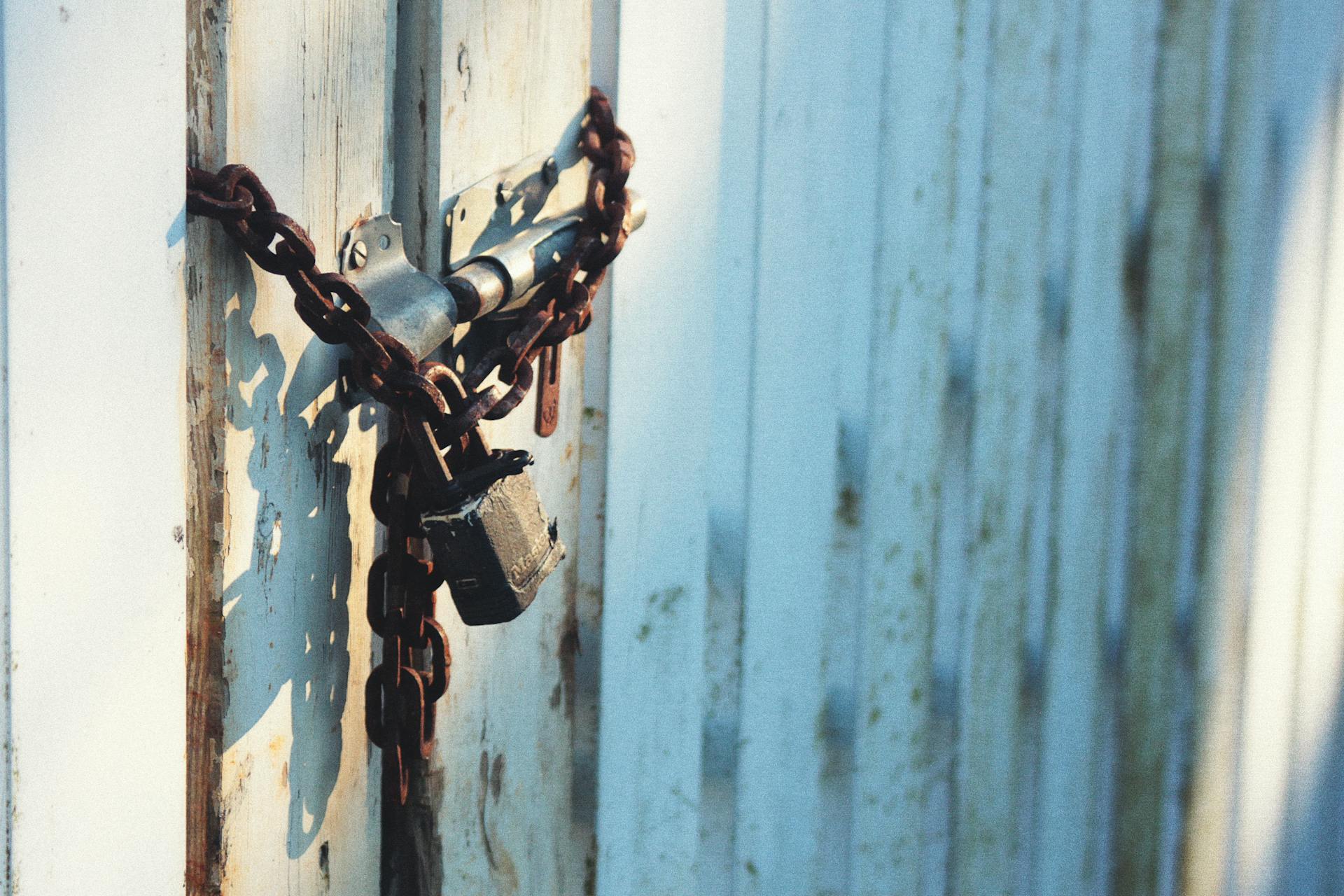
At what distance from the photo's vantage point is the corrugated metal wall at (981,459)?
1.38m

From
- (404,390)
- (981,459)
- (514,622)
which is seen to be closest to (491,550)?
(404,390)

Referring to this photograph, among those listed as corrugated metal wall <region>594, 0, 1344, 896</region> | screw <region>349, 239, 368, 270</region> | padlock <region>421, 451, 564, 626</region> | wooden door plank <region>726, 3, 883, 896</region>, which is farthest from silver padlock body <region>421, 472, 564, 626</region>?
wooden door plank <region>726, 3, 883, 896</region>

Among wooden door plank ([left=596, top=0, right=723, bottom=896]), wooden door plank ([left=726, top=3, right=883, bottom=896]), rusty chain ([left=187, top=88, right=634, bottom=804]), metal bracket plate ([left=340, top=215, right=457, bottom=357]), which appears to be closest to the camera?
rusty chain ([left=187, top=88, right=634, bottom=804])

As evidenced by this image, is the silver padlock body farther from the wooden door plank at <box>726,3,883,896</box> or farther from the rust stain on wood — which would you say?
the wooden door plank at <box>726,3,883,896</box>

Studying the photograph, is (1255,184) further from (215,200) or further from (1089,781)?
(215,200)

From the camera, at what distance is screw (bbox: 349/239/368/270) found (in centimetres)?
94

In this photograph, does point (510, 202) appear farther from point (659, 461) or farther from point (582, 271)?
point (659, 461)

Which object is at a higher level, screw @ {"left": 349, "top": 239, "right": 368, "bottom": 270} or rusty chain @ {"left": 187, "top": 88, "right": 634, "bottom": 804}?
screw @ {"left": 349, "top": 239, "right": 368, "bottom": 270}

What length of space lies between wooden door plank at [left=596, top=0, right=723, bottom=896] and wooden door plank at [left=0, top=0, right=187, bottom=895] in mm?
580

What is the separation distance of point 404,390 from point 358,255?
16 centimetres

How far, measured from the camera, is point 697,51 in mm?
1323

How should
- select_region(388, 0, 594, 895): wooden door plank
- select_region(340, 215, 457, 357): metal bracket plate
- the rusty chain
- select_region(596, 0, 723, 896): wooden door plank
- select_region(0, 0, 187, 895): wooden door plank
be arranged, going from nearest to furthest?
1. select_region(0, 0, 187, 895): wooden door plank
2. the rusty chain
3. select_region(340, 215, 457, 357): metal bracket plate
4. select_region(388, 0, 594, 895): wooden door plank
5. select_region(596, 0, 723, 896): wooden door plank

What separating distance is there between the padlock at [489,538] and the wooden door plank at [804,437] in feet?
1.97

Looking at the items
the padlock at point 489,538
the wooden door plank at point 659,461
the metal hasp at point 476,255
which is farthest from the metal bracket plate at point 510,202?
the padlock at point 489,538
